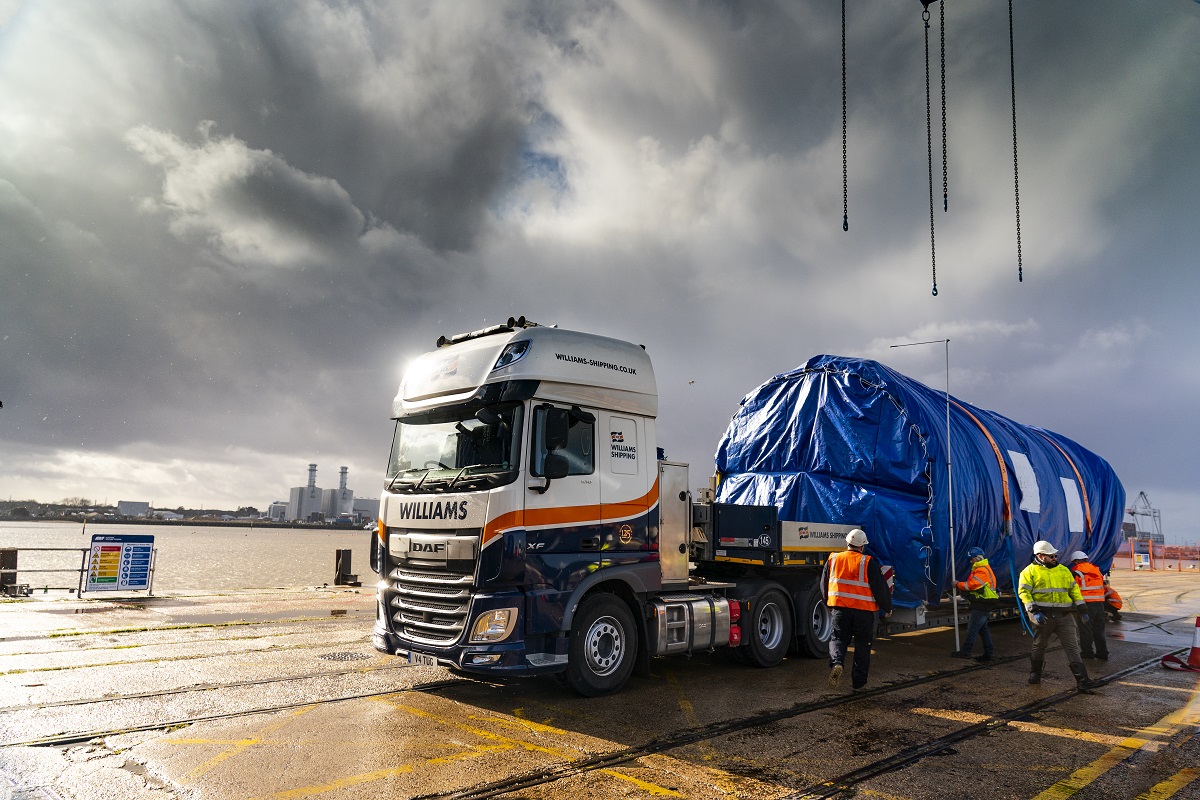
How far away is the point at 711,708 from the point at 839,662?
1.91 m

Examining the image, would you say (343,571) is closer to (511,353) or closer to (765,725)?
(511,353)

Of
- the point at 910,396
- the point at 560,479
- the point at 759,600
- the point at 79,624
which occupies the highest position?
the point at 910,396

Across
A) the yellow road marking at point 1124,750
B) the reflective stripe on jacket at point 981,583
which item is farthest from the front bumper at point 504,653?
the reflective stripe on jacket at point 981,583

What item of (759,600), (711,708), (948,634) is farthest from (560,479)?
(948,634)

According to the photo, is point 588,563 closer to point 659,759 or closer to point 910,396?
point 659,759

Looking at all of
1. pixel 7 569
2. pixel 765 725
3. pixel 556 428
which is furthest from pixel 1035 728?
pixel 7 569

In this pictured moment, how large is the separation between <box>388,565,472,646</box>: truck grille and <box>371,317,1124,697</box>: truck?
21 millimetres

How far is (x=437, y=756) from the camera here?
18.3 ft

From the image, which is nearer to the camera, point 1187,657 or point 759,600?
point 759,600

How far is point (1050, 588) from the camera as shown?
8859 millimetres

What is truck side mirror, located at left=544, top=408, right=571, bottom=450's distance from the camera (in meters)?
7.15

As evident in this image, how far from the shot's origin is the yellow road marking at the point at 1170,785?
4.99 meters

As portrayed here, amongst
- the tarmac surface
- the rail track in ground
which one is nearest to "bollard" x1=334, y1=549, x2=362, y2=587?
the tarmac surface

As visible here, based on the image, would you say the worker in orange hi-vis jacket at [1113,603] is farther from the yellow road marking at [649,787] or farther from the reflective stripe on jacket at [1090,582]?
the yellow road marking at [649,787]
